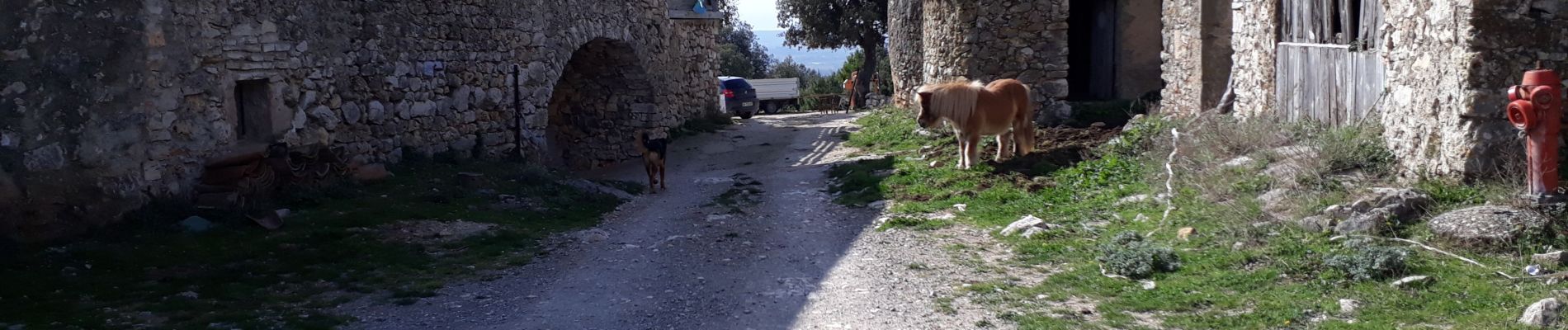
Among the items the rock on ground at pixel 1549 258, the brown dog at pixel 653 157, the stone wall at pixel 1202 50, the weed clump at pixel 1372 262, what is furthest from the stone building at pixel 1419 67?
the brown dog at pixel 653 157

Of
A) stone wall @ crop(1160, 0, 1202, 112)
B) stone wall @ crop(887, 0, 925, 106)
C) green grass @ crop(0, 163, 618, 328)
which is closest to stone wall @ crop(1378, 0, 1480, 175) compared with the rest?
stone wall @ crop(1160, 0, 1202, 112)

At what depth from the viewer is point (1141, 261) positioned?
7.35 metres

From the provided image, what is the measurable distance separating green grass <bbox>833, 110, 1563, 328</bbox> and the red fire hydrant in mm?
266

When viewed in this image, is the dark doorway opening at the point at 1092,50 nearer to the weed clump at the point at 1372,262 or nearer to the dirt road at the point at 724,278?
the dirt road at the point at 724,278

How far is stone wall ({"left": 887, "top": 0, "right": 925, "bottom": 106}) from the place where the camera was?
69.9 feet

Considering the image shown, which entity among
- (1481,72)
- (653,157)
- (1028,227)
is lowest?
(1028,227)

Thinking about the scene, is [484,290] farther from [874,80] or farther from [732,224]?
[874,80]

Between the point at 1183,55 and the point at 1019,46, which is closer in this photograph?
the point at 1183,55

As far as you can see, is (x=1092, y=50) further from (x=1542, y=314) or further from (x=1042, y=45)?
(x=1542, y=314)

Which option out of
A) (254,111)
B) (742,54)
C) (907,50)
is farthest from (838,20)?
(254,111)

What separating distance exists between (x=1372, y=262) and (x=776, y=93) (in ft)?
105

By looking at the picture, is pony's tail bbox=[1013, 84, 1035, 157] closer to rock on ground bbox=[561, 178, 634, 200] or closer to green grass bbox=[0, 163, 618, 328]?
rock on ground bbox=[561, 178, 634, 200]

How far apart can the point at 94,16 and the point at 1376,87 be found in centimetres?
940

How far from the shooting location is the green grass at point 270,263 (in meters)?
7.16
